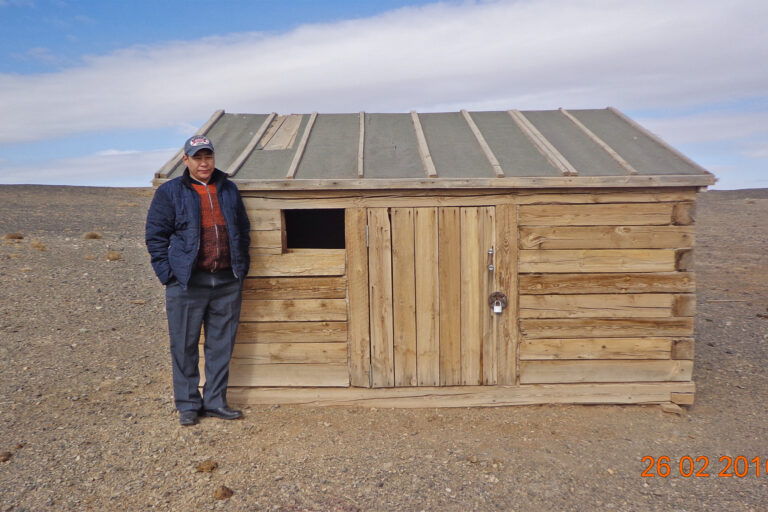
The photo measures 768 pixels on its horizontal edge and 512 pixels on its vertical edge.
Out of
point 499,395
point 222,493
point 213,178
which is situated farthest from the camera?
point 499,395

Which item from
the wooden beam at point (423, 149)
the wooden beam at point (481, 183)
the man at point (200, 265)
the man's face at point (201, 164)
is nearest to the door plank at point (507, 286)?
the wooden beam at point (481, 183)

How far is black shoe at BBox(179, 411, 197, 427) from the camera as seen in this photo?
5359 mm

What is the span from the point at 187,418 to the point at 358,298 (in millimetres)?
1904

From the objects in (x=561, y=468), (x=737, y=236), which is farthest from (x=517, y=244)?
(x=737, y=236)

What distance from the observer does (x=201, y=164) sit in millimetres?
5070

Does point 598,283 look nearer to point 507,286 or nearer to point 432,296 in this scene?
point 507,286

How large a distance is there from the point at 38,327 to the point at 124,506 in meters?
6.04

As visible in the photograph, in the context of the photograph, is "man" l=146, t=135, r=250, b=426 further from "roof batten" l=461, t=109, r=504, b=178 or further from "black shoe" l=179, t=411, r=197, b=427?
"roof batten" l=461, t=109, r=504, b=178

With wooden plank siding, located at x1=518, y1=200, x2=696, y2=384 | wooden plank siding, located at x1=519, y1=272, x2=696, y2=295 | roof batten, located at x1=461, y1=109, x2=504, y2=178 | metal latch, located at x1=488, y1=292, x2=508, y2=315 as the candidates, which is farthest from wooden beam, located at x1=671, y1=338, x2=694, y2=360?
roof batten, located at x1=461, y1=109, x2=504, y2=178

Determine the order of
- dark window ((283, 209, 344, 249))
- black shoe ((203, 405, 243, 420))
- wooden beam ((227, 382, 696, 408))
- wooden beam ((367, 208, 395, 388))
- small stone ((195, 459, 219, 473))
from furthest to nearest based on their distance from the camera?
1. dark window ((283, 209, 344, 249))
2. wooden beam ((227, 382, 696, 408))
3. wooden beam ((367, 208, 395, 388))
4. black shoe ((203, 405, 243, 420))
5. small stone ((195, 459, 219, 473))

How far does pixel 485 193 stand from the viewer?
555 cm

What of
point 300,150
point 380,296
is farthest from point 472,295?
point 300,150

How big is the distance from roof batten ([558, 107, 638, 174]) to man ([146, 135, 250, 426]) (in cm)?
360

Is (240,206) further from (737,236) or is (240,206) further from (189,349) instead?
(737,236)
